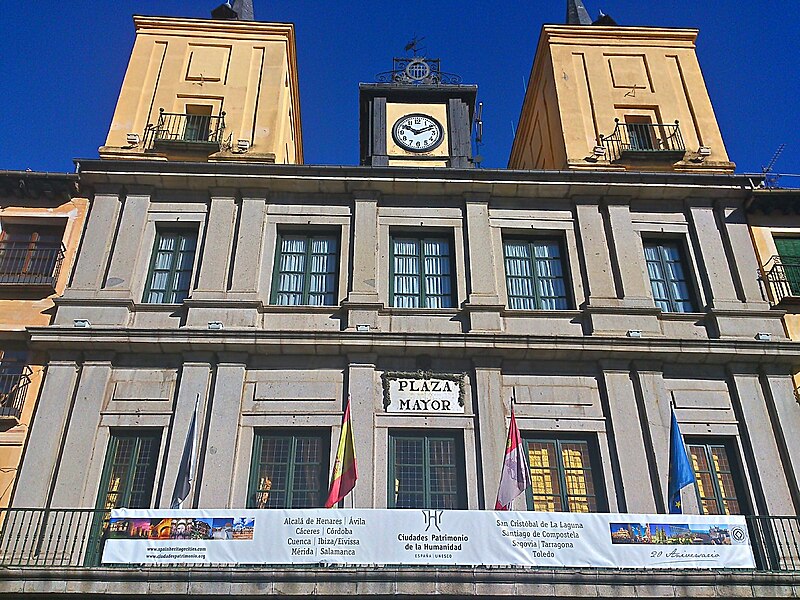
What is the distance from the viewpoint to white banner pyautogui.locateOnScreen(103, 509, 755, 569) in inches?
523

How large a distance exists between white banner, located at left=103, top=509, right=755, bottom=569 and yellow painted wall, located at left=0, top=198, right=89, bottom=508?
3.14m

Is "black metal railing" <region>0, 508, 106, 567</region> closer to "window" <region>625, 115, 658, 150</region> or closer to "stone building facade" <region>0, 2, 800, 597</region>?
"stone building facade" <region>0, 2, 800, 597</region>

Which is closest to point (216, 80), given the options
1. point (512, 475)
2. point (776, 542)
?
point (512, 475)

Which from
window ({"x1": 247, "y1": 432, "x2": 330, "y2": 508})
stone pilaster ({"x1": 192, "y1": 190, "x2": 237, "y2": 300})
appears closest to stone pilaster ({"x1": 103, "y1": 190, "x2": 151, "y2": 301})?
stone pilaster ({"x1": 192, "y1": 190, "x2": 237, "y2": 300})

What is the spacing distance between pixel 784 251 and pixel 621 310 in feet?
15.9

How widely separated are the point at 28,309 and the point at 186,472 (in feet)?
18.6

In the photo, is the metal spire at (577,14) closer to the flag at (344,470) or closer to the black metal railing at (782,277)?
the black metal railing at (782,277)

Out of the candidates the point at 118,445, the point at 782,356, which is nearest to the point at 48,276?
the point at 118,445

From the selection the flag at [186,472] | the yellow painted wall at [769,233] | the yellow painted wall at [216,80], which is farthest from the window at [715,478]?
the yellow painted wall at [216,80]

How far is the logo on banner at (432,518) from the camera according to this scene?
13.5 m

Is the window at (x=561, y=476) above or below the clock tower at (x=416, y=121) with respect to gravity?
below

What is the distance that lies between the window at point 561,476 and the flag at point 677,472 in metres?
1.37

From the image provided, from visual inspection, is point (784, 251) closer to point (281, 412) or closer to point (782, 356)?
point (782, 356)

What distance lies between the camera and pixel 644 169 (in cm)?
1997
